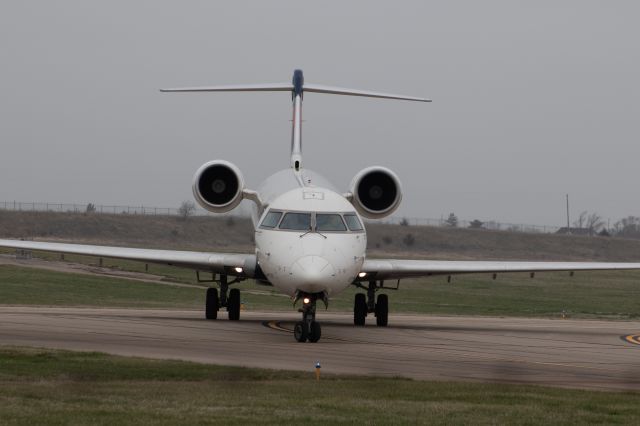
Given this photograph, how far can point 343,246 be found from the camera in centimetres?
2050

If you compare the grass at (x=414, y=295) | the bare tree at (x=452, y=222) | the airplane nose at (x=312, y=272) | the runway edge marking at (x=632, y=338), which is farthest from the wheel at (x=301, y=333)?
the bare tree at (x=452, y=222)

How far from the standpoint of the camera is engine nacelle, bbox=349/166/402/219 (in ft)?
84.9

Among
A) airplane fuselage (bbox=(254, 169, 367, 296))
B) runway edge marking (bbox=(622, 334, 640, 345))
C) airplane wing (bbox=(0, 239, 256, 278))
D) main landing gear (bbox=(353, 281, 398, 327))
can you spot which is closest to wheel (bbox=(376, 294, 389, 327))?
main landing gear (bbox=(353, 281, 398, 327))

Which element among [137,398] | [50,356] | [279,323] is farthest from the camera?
[279,323]

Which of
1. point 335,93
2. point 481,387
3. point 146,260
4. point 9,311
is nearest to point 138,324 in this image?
point 146,260

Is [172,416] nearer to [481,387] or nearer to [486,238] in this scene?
[481,387]

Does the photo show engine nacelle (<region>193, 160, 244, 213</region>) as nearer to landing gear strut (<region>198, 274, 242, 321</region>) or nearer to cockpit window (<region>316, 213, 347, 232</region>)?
landing gear strut (<region>198, 274, 242, 321</region>)

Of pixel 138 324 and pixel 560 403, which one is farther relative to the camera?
pixel 138 324

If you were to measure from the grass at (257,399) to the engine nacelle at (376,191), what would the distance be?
1181cm

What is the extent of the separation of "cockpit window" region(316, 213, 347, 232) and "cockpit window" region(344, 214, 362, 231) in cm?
19

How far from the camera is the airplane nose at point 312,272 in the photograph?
1941cm

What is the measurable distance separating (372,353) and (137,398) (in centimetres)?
714

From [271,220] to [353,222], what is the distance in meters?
1.60

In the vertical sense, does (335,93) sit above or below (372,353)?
above
